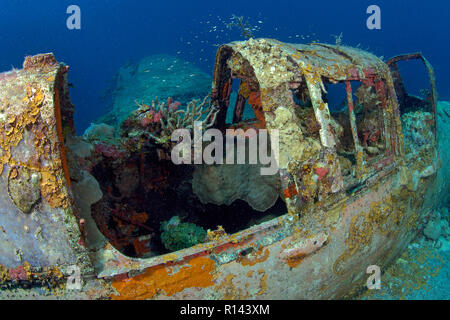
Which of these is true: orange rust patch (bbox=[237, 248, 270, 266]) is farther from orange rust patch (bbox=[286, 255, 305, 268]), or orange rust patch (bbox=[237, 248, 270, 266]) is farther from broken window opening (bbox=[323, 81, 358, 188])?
broken window opening (bbox=[323, 81, 358, 188])

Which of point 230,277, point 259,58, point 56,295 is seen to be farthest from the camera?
point 259,58

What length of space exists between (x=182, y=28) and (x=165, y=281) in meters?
80.8

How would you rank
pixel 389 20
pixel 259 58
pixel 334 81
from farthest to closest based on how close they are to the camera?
1. pixel 389 20
2. pixel 334 81
3. pixel 259 58

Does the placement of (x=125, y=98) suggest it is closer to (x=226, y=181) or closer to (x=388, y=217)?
(x=226, y=181)

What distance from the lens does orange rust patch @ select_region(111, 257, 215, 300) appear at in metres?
1.90

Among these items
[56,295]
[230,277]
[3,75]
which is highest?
[3,75]

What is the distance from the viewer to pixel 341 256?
9.35 ft

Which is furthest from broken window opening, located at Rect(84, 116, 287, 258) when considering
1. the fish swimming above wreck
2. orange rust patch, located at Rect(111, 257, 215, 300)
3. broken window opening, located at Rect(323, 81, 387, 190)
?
orange rust patch, located at Rect(111, 257, 215, 300)

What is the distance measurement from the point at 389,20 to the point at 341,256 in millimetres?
82090

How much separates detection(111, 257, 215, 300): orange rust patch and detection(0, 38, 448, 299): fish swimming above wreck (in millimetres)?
10

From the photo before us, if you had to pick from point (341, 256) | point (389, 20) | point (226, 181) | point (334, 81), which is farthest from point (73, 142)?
point (389, 20)

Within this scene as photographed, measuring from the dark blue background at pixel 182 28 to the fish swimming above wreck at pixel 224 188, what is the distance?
4473cm

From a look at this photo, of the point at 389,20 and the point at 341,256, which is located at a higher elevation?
the point at 389,20

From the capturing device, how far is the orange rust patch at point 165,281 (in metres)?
1.90
